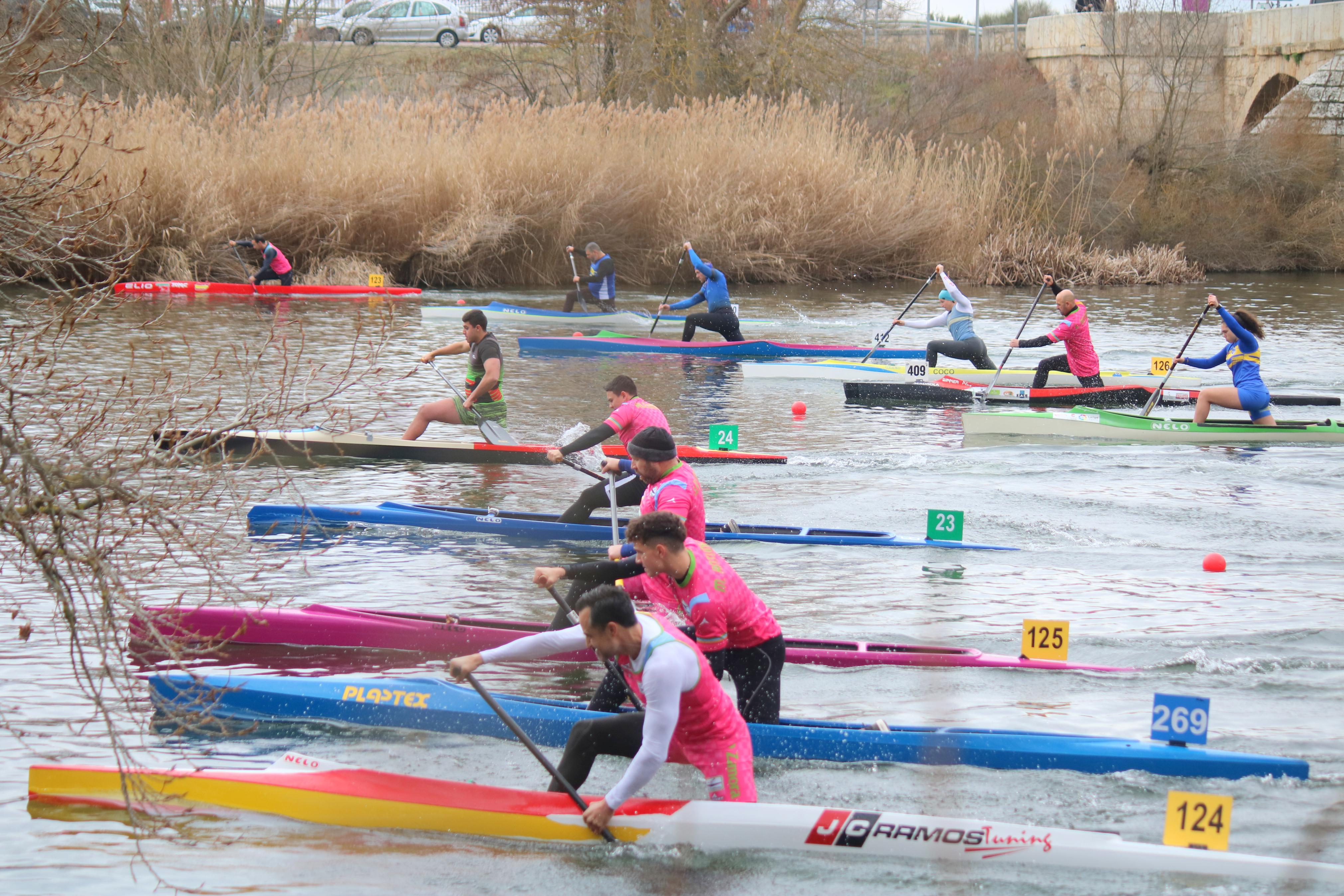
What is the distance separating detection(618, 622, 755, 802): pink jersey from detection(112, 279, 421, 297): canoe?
54.4 ft

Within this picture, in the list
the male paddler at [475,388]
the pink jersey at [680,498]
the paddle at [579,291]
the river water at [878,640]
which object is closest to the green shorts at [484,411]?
the male paddler at [475,388]

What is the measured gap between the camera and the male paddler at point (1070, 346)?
1457 centimetres

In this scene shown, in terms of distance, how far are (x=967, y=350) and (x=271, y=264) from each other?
12.6m

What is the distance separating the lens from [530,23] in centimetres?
3372

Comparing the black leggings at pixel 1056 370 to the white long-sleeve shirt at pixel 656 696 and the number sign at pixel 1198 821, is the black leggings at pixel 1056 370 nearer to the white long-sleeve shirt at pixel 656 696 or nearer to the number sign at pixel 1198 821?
the number sign at pixel 1198 821

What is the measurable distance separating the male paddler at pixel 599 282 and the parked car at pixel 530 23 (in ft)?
42.4

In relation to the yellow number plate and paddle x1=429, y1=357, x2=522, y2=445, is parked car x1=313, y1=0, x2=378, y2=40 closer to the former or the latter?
paddle x1=429, y1=357, x2=522, y2=445

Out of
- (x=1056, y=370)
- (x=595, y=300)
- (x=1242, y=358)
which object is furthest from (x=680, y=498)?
(x=595, y=300)

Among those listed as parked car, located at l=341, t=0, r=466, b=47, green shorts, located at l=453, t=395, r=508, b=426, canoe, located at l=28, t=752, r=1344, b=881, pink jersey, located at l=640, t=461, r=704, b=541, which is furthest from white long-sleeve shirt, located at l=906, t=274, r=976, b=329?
parked car, located at l=341, t=0, r=466, b=47

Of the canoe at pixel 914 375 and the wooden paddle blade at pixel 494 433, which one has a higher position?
the wooden paddle blade at pixel 494 433

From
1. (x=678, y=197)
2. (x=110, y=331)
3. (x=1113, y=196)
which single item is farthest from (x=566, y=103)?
(x=110, y=331)

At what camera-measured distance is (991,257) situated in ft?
93.6

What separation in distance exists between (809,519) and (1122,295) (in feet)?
66.8

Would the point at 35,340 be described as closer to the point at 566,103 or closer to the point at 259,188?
the point at 259,188
